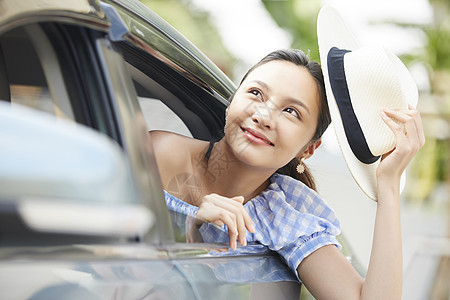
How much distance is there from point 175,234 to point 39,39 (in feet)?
1.63

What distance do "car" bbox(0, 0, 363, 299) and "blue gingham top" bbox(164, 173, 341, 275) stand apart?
0.16 ft

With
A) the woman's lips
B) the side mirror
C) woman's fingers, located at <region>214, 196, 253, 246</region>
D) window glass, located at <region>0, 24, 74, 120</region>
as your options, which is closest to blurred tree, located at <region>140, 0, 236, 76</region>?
the woman's lips

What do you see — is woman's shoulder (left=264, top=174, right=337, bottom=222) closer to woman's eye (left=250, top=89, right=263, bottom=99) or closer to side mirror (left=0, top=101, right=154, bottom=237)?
woman's eye (left=250, top=89, right=263, bottom=99)

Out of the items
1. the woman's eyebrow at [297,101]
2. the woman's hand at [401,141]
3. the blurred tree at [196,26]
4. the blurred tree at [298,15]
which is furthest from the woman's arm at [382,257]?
the blurred tree at [196,26]

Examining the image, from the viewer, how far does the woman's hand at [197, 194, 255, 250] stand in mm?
1670

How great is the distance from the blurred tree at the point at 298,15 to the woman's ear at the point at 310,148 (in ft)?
42.9

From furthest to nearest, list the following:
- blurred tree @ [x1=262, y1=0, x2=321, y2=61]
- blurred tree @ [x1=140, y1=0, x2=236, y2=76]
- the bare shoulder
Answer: blurred tree @ [x1=140, y1=0, x2=236, y2=76] < blurred tree @ [x1=262, y1=0, x2=321, y2=61] < the bare shoulder

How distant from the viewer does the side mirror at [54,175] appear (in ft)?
2.48

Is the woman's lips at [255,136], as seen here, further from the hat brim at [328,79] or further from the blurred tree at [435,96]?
the blurred tree at [435,96]

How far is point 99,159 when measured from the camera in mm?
823

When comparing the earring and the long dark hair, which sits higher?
the long dark hair

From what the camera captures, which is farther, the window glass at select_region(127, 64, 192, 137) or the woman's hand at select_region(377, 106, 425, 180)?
the woman's hand at select_region(377, 106, 425, 180)

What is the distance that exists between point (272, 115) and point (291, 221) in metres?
0.32

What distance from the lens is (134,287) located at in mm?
1177
